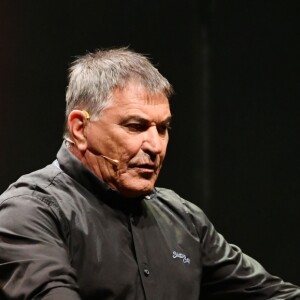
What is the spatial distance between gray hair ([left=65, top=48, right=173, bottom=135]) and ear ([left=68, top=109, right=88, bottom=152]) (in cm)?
2

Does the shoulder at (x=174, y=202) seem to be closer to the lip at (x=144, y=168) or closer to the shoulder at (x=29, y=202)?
the lip at (x=144, y=168)

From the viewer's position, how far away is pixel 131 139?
175cm

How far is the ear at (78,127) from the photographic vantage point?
5.90 feet

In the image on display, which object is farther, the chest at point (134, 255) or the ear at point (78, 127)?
the ear at point (78, 127)

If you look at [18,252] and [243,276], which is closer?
[18,252]

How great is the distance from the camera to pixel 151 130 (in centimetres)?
177

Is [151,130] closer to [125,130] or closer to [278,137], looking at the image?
[125,130]

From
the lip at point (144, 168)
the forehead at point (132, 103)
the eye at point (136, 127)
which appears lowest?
the lip at point (144, 168)

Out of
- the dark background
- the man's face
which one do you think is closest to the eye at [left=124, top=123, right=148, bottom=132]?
the man's face

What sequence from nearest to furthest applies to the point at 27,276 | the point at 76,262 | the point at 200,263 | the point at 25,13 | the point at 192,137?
the point at 27,276 → the point at 76,262 → the point at 200,263 → the point at 25,13 → the point at 192,137

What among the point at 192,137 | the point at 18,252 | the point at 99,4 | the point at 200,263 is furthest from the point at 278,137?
the point at 18,252

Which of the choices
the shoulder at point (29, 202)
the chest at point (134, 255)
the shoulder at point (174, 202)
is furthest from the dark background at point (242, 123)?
the shoulder at point (29, 202)

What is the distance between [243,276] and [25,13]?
3.61ft

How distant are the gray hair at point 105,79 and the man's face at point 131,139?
0.02 m
